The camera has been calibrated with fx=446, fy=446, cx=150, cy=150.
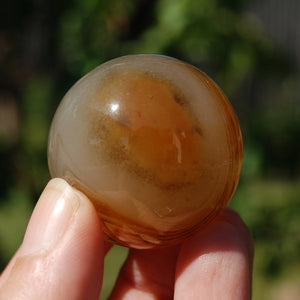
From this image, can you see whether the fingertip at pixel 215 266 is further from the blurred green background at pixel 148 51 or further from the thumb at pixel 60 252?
the blurred green background at pixel 148 51

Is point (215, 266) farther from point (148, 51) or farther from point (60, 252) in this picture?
point (148, 51)

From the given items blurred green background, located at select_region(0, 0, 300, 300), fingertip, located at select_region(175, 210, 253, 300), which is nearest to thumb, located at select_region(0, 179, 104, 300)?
fingertip, located at select_region(175, 210, 253, 300)

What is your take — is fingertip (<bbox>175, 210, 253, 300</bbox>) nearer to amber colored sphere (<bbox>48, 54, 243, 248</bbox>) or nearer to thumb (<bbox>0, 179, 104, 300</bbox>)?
amber colored sphere (<bbox>48, 54, 243, 248</bbox>)

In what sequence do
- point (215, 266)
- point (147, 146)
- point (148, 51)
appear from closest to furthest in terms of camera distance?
point (147, 146)
point (215, 266)
point (148, 51)

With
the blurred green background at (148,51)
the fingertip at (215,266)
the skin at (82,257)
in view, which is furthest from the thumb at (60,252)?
the blurred green background at (148,51)

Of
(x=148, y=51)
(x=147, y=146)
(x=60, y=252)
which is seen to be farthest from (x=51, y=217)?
(x=148, y=51)

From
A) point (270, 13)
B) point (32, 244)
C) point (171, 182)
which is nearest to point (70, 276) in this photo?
point (32, 244)
